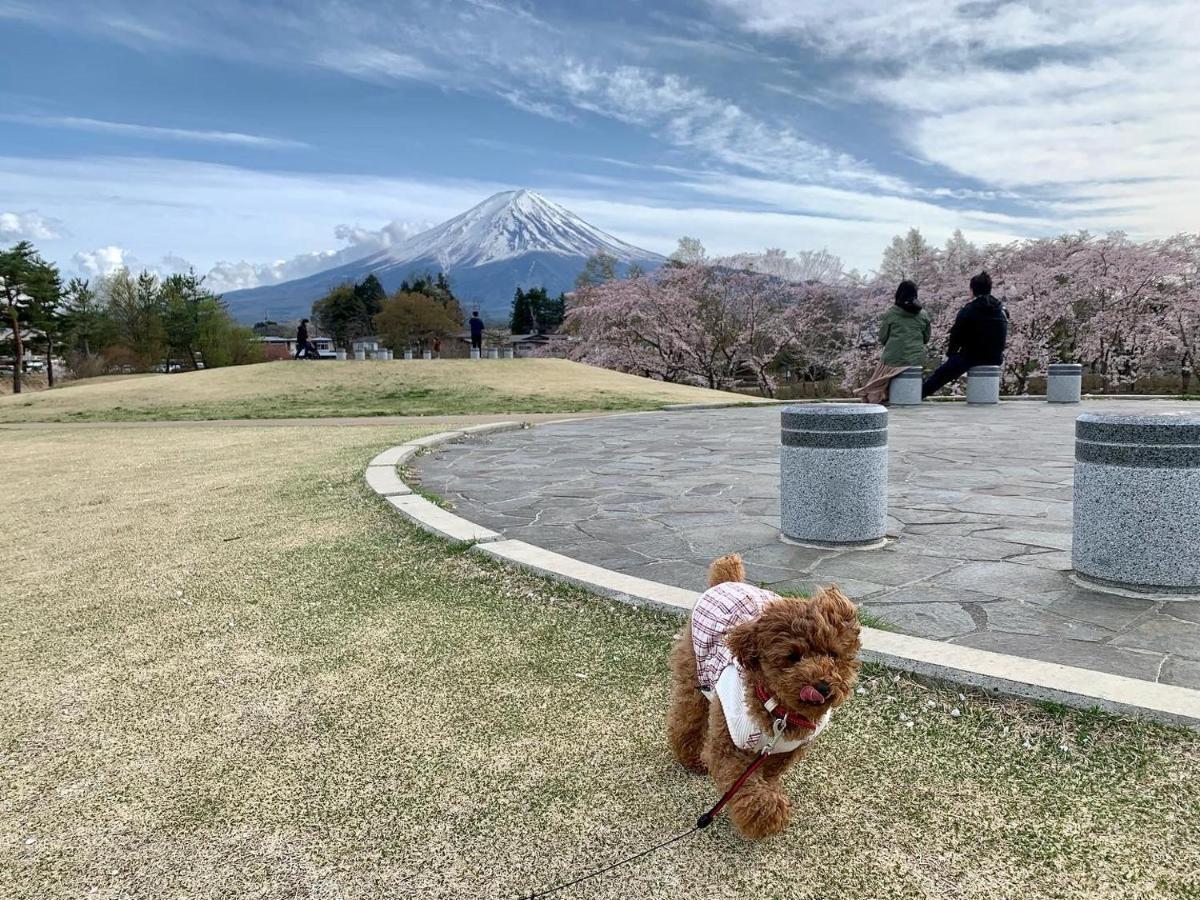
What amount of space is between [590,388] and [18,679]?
21417 mm

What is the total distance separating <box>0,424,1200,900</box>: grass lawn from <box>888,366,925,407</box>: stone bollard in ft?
42.7

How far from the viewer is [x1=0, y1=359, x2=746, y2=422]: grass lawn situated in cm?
2114

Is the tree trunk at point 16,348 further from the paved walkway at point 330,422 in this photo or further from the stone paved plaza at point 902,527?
the stone paved plaza at point 902,527

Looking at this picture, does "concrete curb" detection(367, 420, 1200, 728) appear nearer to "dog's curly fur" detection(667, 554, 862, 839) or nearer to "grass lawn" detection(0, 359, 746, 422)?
"dog's curly fur" detection(667, 554, 862, 839)

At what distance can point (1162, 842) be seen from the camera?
2.21 m

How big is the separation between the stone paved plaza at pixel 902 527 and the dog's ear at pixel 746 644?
1.77m

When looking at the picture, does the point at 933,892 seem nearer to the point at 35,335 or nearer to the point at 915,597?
the point at 915,597

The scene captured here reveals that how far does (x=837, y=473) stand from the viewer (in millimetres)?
4922

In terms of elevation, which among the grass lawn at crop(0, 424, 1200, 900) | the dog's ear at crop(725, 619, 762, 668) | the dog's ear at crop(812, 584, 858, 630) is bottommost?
the grass lawn at crop(0, 424, 1200, 900)

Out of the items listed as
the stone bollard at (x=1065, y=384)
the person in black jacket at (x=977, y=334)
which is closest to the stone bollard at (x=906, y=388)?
the person in black jacket at (x=977, y=334)

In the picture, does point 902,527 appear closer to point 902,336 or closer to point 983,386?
point 902,336

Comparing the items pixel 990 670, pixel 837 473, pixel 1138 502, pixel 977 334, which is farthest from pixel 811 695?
pixel 977 334

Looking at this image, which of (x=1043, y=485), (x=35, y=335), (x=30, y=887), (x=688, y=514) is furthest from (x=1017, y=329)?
(x=35, y=335)

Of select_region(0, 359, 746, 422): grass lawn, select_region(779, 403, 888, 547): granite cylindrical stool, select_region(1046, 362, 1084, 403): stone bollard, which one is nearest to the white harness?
select_region(779, 403, 888, 547): granite cylindrical stool
